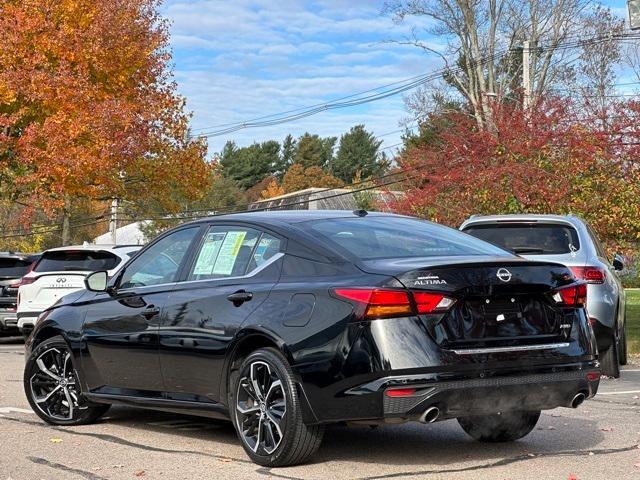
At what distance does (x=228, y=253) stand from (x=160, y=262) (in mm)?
782

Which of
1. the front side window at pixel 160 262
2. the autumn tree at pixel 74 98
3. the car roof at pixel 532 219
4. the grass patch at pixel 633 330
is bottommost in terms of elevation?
the grass patch at pixel 633 330

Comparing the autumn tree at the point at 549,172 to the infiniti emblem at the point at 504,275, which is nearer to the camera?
the infiniti emblem at the point at 504,275

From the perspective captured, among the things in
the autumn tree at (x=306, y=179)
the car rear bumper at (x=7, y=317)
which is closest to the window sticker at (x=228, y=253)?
the car rear bumper at (x=7, y=317)

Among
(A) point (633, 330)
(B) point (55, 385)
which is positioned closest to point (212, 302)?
(B) point (55, 385)

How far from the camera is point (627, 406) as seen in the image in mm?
9219

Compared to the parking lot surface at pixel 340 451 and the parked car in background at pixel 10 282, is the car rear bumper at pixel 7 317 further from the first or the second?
the parking lot surface at pixel 340 451

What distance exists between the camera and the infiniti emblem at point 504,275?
249 inches

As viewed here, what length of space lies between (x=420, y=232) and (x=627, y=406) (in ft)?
9.97

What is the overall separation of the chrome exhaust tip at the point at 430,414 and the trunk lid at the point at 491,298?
36 centimetres

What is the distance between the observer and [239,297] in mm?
6863

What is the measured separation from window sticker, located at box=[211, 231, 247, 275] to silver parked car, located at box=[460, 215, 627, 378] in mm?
4206

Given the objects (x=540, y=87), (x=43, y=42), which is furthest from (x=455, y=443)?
(x=540, y=87)

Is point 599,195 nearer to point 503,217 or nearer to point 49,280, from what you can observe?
point 503,217

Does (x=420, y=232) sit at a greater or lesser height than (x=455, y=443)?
greater
